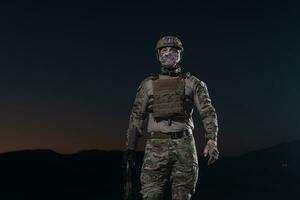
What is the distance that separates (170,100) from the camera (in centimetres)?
Answer: 992

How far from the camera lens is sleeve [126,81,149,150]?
10.3 m

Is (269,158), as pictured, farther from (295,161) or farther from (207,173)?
(207,173)

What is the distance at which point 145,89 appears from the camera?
33.7ft

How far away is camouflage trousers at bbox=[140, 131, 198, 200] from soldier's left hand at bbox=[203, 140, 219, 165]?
1.35ft

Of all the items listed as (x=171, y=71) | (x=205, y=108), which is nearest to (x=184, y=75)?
(x=171, y=71)

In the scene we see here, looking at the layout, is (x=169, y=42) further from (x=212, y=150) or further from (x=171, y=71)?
(x=212, y=150)

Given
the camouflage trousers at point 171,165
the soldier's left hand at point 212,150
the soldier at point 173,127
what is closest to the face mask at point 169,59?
the soldier at point 173,127

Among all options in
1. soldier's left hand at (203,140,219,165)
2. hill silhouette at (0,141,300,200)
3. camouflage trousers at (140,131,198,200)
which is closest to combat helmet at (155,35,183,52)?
camouflage trousers at (140,131,198,200)

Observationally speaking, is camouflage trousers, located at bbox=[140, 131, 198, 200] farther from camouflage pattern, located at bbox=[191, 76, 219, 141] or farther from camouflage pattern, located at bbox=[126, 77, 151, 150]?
camouflage pattern, located at bbox=[126, 77, 151, 150]

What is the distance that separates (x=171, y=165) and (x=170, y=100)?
1.06 m

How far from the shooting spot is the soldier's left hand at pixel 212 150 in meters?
9.51

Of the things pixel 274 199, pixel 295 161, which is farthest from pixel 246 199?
pixel 295 161

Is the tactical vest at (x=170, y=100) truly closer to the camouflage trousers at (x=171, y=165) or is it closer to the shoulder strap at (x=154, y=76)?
the shoulder strap at (x=154, y=76)

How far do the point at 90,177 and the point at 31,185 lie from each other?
9474mm
